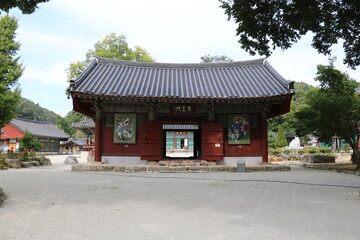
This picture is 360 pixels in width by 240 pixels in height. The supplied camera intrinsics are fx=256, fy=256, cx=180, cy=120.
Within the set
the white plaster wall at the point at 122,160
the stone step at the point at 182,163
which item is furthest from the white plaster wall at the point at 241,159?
the white plaster wall at the point at 122,160

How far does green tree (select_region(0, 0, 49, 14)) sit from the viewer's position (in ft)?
18.0

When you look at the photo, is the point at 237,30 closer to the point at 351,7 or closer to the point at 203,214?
the point at 351,7

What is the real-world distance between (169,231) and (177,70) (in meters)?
14.4

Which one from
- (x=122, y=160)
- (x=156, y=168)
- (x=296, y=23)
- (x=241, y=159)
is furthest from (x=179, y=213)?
(x=241, y=159)

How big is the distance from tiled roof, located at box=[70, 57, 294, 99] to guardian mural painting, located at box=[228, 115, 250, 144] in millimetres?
1392

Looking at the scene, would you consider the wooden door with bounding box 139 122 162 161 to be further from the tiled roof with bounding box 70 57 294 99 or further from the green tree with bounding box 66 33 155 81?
the green tree with bounding box 66 33 155 81

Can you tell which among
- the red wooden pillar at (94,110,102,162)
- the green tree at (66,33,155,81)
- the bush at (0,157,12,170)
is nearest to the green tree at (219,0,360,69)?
the red wooden pillar at (94,110,102,162)

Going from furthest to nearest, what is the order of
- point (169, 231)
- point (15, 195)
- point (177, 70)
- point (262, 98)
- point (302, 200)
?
1. point (177, 70)
2. point (262, 98)
3. point (15, 195)
4. point (302, 200)
5. point (169, 231)

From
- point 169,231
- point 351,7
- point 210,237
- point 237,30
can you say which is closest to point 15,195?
point 169,231

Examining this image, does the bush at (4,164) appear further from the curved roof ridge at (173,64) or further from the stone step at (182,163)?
the stone step at (182,163)

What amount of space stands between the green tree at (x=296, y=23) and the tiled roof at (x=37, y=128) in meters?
37.4

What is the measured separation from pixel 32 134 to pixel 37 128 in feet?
14.5

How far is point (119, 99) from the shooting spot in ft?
40.4

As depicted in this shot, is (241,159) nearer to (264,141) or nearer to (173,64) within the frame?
(264,141)
